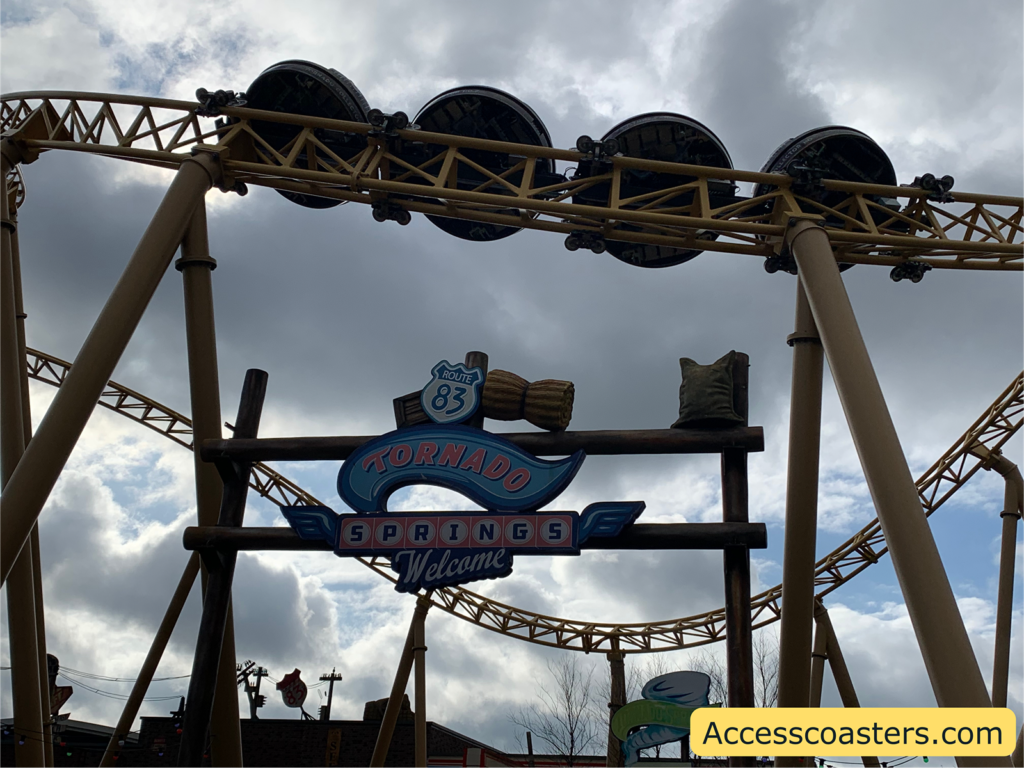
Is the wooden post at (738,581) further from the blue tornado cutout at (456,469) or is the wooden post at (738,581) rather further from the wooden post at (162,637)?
the wooden post at (162,637)

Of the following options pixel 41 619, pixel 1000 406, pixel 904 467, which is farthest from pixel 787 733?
pixel 1000 406

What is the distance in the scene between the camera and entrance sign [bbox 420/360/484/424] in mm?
9094

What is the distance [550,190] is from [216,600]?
5.36 m

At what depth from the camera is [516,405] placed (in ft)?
29.3

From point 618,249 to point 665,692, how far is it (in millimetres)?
7256

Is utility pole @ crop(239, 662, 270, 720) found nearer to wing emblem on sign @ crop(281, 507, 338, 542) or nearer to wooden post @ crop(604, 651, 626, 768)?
wooden post @ crop(604, 651, 626, 768)

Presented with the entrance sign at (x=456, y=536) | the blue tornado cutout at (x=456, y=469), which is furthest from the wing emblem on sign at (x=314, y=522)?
the blue tornado cutout at (x=456, y=469)

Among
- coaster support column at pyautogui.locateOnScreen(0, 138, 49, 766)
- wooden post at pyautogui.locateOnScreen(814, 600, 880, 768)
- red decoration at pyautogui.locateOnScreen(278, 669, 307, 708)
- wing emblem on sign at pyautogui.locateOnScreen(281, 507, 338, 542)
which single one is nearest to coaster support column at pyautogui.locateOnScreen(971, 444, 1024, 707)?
wooden post at pyautogui.locateOnScreen(814, 600, 880, 768)

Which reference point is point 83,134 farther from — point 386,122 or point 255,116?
point 386,122

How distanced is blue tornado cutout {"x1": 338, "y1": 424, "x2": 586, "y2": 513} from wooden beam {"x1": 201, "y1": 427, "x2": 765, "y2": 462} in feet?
0.53

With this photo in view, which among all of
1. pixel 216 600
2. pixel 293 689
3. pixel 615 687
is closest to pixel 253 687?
pixel 293 689

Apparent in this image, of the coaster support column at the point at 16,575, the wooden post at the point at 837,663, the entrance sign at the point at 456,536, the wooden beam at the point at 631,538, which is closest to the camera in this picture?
the wooden beam at the point at 631,538

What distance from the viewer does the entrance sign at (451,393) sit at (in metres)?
9.09

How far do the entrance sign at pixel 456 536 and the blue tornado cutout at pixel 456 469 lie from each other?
0.58ft
